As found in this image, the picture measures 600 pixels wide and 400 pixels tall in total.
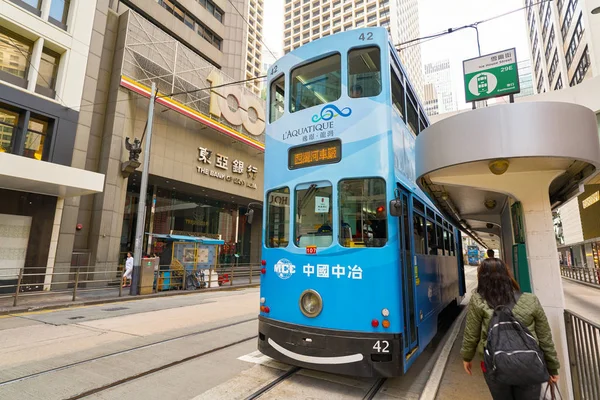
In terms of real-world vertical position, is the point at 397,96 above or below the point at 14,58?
below

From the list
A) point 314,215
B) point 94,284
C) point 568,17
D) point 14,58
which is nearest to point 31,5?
point 14,58

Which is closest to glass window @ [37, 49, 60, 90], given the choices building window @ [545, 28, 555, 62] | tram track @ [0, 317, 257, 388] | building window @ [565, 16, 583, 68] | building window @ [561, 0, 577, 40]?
tram track @ [0, 317, 257, 388]

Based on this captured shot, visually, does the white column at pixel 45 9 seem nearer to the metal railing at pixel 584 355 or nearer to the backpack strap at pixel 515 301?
the backpack strap at pixel 515 301

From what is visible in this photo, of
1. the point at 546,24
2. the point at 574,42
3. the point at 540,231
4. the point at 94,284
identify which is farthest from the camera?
the point at 546,24

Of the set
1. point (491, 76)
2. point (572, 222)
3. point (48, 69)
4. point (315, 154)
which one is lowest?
point (315, 154)

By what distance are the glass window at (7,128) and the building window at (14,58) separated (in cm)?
119

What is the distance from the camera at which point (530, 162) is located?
396 cm

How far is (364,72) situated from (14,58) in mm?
14608

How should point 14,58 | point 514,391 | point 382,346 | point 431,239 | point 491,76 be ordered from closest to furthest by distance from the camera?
1. point 514,391
2. point 382,346
3. point 491,76
4. point 431,239
5. point 14,58

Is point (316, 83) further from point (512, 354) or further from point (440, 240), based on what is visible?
point (440, 240)

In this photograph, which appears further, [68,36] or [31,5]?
[68,36]

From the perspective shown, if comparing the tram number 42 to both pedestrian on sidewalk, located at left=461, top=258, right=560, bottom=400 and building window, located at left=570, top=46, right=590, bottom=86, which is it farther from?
building window, located at left=570, top=46, right=590, bottom=86

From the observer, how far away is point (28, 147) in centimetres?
1284

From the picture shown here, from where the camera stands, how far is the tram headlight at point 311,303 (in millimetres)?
4165
